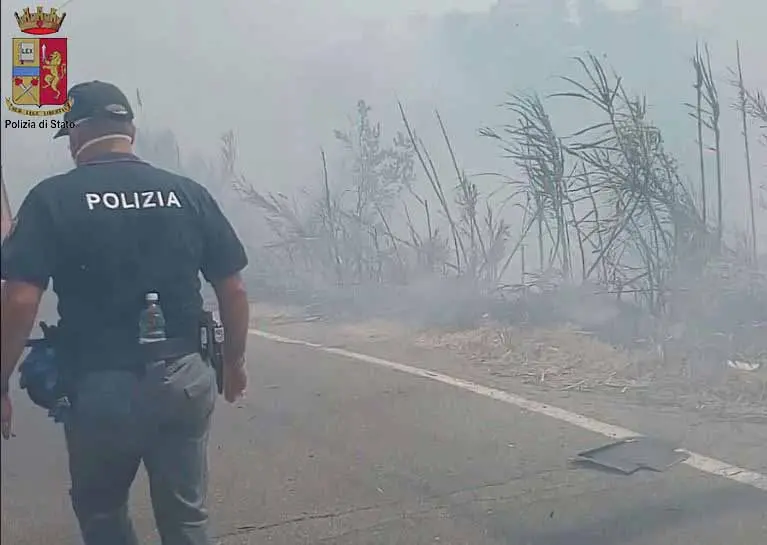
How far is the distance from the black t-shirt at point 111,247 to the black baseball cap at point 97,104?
128 millimetres

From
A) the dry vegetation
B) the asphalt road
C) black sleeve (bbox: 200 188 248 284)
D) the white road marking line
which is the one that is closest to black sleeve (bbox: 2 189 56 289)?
black sleeve (bbox: 200 188 248 284)

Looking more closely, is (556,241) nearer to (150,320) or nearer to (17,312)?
(150,320)

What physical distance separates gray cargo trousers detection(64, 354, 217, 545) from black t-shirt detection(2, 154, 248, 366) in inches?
4.2

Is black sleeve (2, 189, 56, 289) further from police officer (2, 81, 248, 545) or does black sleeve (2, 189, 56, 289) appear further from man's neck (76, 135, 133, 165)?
man's neck (76, 135, 133, 165)

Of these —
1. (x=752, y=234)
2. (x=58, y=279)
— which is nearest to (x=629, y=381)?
(x=752, y=234)

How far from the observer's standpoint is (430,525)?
3861mm

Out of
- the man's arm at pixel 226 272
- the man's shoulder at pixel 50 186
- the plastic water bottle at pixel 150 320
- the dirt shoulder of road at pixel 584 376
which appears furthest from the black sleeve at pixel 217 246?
the dirt shoulder of road at pixel 584 376

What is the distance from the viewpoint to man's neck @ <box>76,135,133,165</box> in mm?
2744

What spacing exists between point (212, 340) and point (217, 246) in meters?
0.26

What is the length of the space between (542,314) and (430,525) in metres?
4.15

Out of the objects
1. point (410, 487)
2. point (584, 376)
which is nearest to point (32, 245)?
point (410, 487)

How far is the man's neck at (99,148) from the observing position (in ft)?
9.00

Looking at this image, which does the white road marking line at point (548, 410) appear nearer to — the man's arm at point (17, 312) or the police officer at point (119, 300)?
the police officer at point (119, 300)

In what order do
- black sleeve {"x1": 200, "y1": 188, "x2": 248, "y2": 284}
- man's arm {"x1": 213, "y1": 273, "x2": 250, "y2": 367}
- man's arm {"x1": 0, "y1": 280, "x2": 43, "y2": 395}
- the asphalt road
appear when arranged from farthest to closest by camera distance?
the asphalt road
man's arm {"x1": 213, "y1": 273, "x2": 250, "y2": 367}
black sleeve {"x1": 200, "y1": 188, "x2": 248, "y2": 284}
man's arm {"x1": 0, "y1": 280, "x2": 43, "y2": 395}
